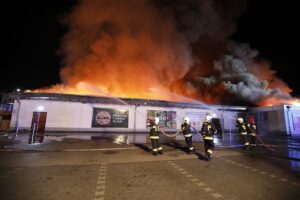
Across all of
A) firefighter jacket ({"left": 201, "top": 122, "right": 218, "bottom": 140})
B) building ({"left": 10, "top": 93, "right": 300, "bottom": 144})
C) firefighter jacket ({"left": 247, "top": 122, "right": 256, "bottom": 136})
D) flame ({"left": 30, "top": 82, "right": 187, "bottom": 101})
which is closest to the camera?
firefighter jacket ({"left": 201, "top": 122, "right": 218, "bottom": 140})

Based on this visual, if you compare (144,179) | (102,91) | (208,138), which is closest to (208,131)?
(208,138)

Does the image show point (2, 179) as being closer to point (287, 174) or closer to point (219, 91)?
point (287, 174)

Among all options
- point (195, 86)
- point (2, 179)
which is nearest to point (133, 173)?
point (2, 179)

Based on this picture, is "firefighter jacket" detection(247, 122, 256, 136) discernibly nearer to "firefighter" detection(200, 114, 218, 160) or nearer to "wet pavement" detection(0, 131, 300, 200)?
"wet pavement" detection(0, 131, 300, 200)

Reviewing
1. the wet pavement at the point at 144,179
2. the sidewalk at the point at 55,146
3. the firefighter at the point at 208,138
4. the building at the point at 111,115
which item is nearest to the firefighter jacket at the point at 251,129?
the wet pavement at the point at 144,179

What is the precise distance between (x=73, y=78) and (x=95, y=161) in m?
24.3

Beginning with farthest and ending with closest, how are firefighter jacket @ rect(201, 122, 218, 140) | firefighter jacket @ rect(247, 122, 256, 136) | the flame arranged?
the flame
firefighter jacket @ rect(247, 122, 256, 136)
firefighter jacket @ rect(201, 122, 218, 140)

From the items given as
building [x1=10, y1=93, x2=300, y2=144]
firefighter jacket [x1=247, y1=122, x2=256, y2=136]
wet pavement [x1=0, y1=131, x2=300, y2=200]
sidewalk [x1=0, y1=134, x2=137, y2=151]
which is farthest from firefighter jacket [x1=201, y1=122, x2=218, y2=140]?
building [x1=10, y1=93, x2=300, y2=144]

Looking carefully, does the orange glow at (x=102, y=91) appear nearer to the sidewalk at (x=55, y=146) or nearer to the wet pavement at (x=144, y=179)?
the sidewalk at (x=55, y=146)

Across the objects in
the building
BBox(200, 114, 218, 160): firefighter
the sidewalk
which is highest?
Result: the building

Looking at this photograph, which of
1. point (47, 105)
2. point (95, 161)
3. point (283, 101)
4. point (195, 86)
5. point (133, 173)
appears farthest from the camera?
point (195, 86)

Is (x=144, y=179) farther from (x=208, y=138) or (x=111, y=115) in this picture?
(x=111, y=115)

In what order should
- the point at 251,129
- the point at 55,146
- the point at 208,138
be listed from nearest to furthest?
the point at 208,138 < the point at 55,146 < the point at 251,129

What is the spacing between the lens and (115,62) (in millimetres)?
28297
